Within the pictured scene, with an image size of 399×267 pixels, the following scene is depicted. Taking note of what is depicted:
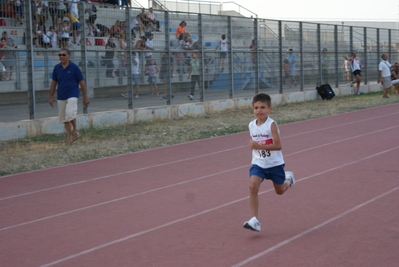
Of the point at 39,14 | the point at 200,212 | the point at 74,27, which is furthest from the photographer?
the point at 74,27

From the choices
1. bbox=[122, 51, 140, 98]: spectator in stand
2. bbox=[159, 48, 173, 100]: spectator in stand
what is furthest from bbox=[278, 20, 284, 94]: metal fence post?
bbox=[122, 51, 140, 98]: spectator in stand

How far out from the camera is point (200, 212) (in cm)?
778

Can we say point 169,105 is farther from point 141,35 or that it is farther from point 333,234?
point 333,234

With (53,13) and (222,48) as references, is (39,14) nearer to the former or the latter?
(53,13)

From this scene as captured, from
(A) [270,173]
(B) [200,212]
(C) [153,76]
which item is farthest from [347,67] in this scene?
(A) [270,173]

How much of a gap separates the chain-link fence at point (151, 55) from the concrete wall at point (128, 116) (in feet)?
0.93

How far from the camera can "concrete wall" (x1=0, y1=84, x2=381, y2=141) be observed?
14.9 metres

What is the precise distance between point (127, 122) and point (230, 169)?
752 cm

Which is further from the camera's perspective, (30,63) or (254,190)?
(30,63)

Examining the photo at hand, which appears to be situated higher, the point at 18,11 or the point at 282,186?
the point at 18,11

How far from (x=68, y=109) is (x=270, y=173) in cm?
818

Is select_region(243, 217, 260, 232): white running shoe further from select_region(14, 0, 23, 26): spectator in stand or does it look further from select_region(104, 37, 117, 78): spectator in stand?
select_region(104, 37, 117, 78): spectator in stand

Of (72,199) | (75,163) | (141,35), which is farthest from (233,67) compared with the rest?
(72,199)

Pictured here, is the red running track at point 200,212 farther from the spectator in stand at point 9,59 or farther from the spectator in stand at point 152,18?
the spectator in stand at point 152,18
